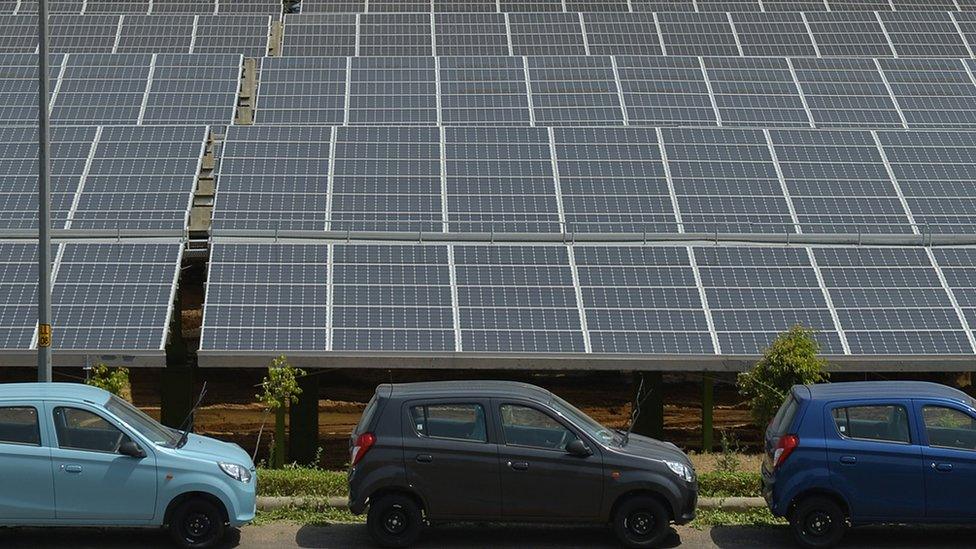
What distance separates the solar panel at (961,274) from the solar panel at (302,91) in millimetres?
12987

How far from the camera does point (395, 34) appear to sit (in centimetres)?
3475

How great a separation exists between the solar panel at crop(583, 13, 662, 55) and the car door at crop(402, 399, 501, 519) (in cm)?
2241

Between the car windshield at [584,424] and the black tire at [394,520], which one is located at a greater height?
the car windshield at [584,424]

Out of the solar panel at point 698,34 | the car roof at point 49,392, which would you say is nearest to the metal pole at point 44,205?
the car roof at point 49,392

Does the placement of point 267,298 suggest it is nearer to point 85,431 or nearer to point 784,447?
point 85,431

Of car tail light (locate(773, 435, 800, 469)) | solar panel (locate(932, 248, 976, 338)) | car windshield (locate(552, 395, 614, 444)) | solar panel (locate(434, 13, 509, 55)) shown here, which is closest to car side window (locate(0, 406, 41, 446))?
car windshield (locate(552, 395, 614, 444))

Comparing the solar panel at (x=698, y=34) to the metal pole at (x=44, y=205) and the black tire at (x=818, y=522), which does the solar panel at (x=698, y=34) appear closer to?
the metal pole at (x=44, y=205)

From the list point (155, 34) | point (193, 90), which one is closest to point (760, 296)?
point (193, 90)

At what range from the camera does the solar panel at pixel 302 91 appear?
1060 inches

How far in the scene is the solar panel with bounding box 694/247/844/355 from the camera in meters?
18.9

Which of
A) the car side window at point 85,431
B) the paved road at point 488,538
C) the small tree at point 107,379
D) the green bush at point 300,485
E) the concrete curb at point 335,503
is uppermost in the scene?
the small tree at point 107,379

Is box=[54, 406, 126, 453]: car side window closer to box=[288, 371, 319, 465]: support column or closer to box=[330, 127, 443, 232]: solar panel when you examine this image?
box=[288, 371, 319, 465]: support column

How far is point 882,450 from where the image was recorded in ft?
44.3

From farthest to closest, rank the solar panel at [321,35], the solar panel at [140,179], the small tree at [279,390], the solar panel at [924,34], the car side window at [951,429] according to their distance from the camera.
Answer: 1. the solar panel at [924,34]
2. the solar panel at [321,35]
3. the solar panel at [140,179]
4. the small tree at [279,390]
5. the car side window at [951,429]
